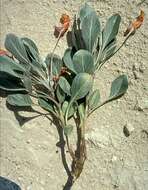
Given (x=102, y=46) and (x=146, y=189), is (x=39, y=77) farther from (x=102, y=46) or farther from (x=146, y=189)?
(x=146, y=189)

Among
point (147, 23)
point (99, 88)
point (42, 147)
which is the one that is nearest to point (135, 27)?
point (147, 23)

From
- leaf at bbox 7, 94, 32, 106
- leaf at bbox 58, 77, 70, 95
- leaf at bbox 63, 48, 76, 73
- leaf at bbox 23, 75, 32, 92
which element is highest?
leaf at bbox 63, 48, 76, 73

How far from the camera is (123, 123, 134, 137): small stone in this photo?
151cm

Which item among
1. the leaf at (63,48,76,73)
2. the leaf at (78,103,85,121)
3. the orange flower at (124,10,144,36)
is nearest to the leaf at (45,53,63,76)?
the leaf at (63,48,76,73)

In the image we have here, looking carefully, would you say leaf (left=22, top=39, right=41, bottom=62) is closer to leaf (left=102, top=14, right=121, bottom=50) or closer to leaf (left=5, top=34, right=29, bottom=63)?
leaf (left=5, top=34, right=29, bottom=63)

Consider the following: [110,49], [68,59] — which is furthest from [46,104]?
[110,49]

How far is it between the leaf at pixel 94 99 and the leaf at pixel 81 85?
0.04m

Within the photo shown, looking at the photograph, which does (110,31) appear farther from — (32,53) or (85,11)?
(32,53)

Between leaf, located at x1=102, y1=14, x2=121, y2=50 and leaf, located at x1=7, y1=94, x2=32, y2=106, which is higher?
leaf, located at x1=102, y1=14, x2=121, y2=50

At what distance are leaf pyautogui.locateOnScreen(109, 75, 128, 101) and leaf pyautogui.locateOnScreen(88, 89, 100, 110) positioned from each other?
0.04 metres

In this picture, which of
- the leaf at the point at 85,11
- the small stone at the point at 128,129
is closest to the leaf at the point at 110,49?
the leaf at the point at 85,11

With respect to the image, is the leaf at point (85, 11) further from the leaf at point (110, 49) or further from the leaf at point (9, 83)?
the leaf at point (9, 83)

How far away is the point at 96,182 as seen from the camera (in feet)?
4.97

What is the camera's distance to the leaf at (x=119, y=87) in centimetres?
151
